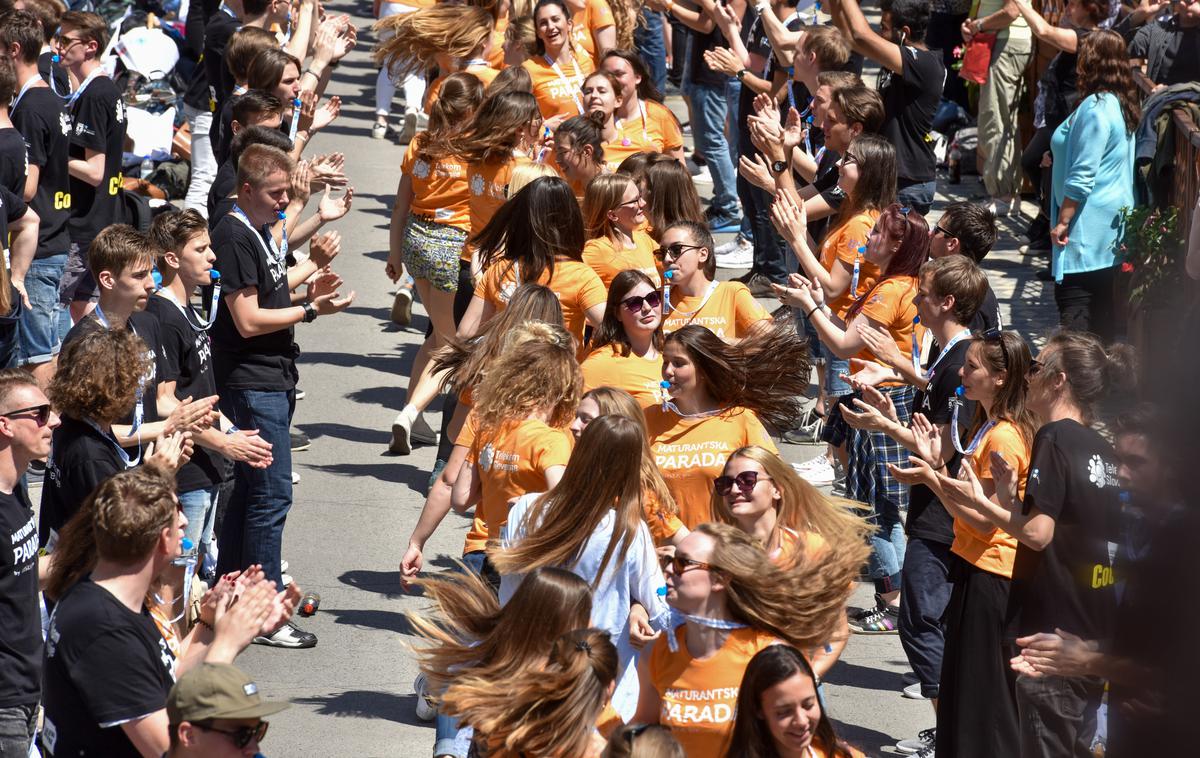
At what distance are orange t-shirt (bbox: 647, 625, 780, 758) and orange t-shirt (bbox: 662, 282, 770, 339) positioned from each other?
266 centimetres

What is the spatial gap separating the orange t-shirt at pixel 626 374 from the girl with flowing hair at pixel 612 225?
1.03m

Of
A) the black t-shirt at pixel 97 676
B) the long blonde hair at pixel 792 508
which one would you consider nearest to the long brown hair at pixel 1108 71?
the long blonde hair at pixel 792 508

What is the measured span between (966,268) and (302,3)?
6659 mm

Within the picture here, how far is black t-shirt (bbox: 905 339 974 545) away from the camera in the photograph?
598 centimetres

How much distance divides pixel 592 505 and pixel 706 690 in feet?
2.64

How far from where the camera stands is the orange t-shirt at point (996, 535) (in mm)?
5402

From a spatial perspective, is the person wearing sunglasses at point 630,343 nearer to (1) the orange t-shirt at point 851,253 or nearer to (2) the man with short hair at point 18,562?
(1) the orange t-shirt at point 851,253

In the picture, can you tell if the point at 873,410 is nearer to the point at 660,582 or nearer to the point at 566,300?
the point at 660,582

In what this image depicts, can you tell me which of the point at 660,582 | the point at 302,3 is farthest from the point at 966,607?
the point at 302,3

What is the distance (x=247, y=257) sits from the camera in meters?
6.66

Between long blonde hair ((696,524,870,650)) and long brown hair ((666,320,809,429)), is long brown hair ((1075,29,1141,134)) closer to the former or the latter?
long brown hair ((666,320,809,429))

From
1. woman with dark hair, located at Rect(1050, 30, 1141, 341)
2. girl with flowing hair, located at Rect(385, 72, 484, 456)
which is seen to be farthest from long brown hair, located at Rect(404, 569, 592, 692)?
woman with dark hair, located at Rect(1050, 30, 1141, 341)

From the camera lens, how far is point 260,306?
6707 millimetres

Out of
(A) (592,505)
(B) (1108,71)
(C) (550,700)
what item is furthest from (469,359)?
(B) (1108,71)
